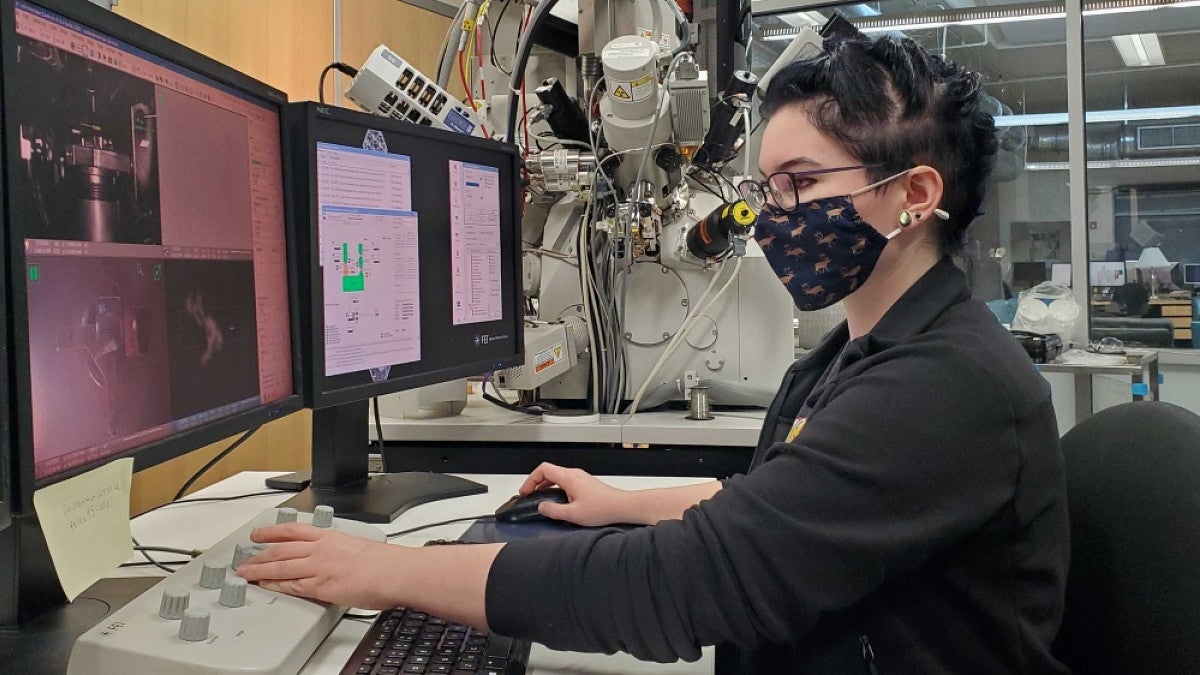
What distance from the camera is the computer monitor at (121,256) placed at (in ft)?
1.95

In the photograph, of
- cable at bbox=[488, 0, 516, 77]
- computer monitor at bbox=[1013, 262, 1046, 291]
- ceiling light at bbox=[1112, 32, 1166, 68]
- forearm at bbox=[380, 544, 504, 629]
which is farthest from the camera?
ceiling light at bbox=[1112, 32, 1166, 68]

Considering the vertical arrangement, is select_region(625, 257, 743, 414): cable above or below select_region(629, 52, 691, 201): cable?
below

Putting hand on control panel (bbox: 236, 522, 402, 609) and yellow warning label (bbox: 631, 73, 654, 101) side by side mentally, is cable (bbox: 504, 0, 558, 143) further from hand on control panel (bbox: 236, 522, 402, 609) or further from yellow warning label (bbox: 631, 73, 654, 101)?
hand on control panel (bbox: 236, 522, 402, 609)

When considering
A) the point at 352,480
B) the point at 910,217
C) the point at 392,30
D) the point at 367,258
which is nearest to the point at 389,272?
the point at 367,258

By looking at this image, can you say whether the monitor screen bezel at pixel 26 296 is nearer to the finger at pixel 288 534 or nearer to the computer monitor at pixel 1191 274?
the finger at pixel 288 534

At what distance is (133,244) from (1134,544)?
868 millimetres

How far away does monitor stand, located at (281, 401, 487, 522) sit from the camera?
3.82 feet

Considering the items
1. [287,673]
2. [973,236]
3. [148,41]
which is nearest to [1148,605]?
[973,236]

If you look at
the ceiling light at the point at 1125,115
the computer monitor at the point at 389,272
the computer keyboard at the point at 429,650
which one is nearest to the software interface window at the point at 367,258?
the computer monitor at the point at 389,272

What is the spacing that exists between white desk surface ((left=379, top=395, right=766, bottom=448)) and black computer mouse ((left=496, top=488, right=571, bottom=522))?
0.52 meters

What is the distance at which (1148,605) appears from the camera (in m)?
0.63

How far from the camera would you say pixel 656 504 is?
1.03m

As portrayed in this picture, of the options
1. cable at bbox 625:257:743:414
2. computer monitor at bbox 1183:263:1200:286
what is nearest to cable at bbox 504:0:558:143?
cable at bbox 625:257:743:414

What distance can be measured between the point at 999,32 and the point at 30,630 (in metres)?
4.43
